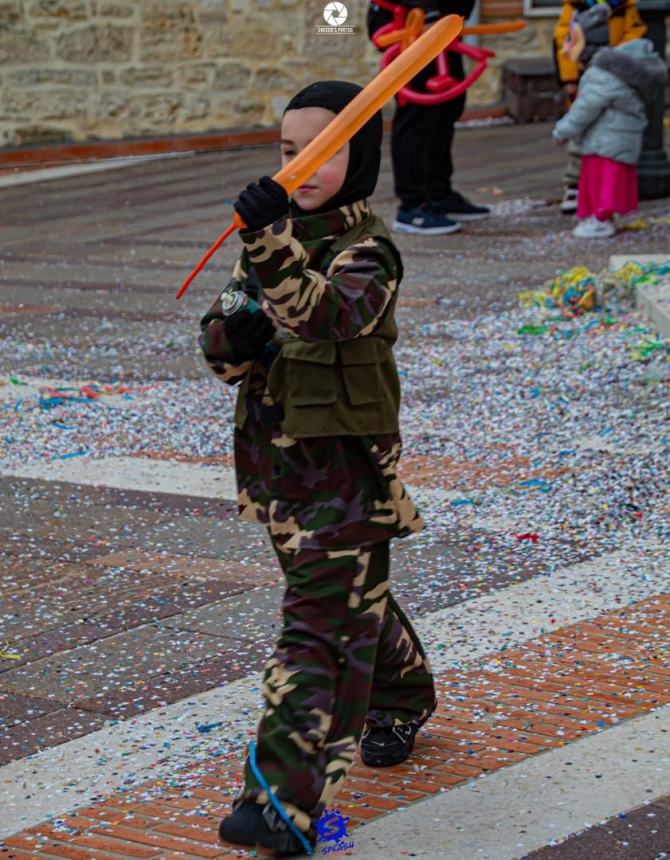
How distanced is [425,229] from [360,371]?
8260 mm

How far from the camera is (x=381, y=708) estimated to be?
343 cm

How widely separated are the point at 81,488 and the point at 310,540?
2.85 metres

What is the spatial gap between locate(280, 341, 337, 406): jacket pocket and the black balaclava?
266 mm

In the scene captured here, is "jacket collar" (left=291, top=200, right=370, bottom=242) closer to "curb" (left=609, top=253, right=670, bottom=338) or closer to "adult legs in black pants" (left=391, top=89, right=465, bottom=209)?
"curb" (left=609, top=253, right=670, bottom=338)

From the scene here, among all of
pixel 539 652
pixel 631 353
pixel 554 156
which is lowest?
pixel 554 156

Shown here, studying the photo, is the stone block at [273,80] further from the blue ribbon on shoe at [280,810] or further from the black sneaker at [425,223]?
the blue ribbon on shoe at [280,810]

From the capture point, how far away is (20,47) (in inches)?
632

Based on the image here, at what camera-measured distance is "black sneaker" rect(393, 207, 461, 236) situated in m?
11.2

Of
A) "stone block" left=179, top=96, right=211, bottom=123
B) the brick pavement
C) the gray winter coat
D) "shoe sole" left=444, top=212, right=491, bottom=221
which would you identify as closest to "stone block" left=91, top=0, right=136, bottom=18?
"stone block" left=179, top=96, right=211, bottom=123

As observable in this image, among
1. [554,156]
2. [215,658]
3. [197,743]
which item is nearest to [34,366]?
[215,658]

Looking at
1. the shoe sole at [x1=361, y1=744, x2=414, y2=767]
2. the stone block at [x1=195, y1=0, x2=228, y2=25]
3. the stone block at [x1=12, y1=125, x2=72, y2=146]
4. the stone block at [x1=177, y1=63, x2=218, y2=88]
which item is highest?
the shoe sole at [x1=361, y1=744, x2=414, y2=767]

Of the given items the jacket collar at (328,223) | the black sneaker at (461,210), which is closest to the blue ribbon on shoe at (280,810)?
the jacket collar at (328,223)

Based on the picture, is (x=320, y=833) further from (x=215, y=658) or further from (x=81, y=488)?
(x=81, y=488)

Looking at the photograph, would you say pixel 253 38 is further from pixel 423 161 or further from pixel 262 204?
pixel 262 204
